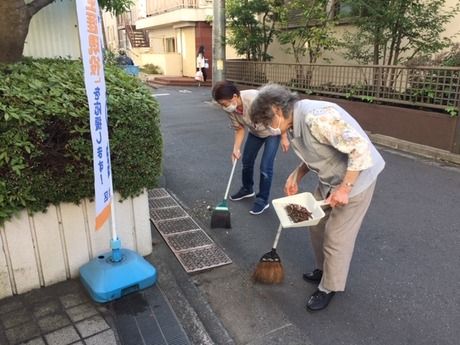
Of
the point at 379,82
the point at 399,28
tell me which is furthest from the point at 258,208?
the point at 399,28

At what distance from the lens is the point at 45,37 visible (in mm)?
4965

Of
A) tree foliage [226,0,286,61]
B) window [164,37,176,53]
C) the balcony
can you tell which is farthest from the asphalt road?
window [164,37,176,53]

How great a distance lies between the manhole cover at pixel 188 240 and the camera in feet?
12.1

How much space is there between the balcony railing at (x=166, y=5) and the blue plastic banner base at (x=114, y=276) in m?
18.6

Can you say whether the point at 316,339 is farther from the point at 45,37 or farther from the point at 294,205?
the point at 45,37

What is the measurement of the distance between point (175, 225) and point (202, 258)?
2.36ft

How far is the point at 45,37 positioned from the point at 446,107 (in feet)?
19.8

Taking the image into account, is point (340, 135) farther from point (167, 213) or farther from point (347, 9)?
point (347, 9)

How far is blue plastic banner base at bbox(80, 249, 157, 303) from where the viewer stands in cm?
271

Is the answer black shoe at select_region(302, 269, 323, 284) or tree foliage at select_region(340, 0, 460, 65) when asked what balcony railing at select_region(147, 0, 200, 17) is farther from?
black shoe at select_region(302, 269, 323, 284)

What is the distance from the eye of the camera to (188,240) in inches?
150

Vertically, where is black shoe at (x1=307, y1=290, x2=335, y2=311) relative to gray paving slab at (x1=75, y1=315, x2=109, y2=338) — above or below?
below

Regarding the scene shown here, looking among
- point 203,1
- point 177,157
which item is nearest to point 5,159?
point 177,157

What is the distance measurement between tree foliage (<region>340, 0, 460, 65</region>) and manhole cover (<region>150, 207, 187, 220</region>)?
6.00m
